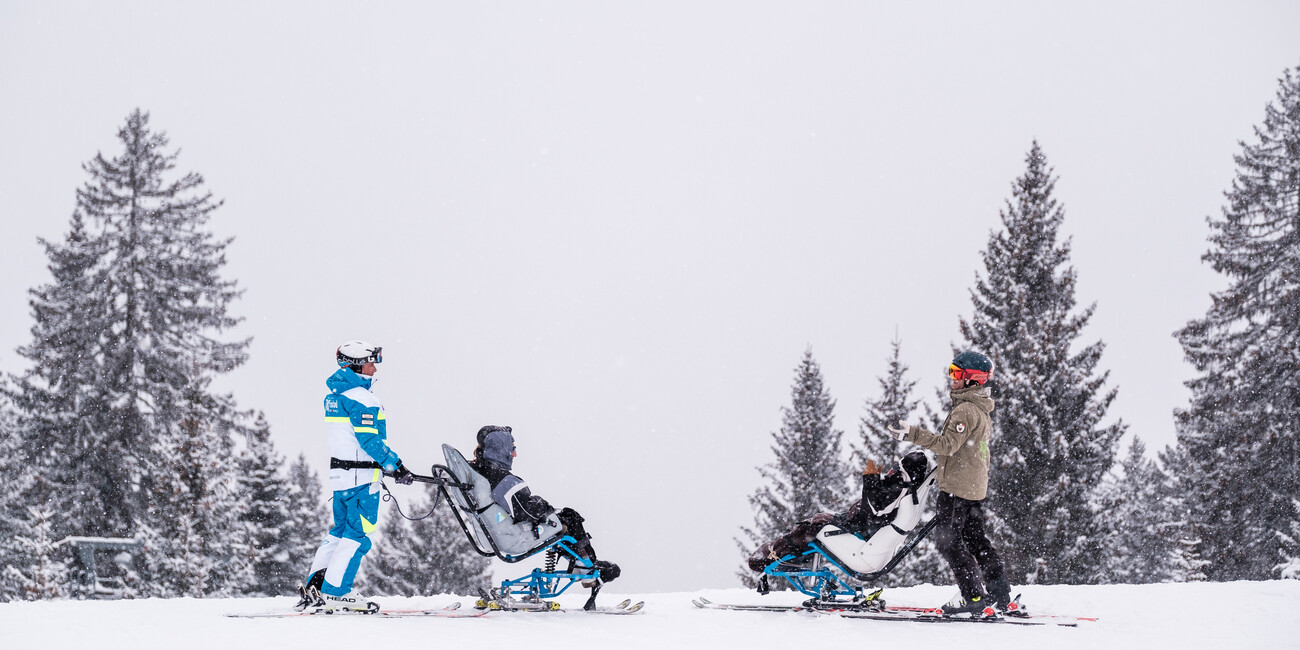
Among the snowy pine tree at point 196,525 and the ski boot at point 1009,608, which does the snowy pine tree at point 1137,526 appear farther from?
the snowy pine tree at point 196,525

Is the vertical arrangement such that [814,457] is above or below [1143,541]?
above

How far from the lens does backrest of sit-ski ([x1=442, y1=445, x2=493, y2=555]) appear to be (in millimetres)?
7523

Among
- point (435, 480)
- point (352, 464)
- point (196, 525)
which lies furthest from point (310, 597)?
point (196, 525)

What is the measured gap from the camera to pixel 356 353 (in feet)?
24.3

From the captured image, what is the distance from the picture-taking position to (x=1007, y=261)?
78.5 feet

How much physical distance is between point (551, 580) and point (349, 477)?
197 cm

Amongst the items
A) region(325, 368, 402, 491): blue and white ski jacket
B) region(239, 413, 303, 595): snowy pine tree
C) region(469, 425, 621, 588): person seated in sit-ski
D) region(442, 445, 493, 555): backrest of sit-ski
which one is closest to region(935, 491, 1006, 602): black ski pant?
region(469, 425, 621, 588): person seated in sit-ski

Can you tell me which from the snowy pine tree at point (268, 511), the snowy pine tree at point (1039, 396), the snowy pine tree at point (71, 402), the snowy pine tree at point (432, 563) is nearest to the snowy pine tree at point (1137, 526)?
the snowy pine tree at point (1039, 396)

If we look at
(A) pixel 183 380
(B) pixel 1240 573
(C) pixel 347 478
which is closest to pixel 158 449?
(A) pixel 183 380

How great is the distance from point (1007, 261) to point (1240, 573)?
369 inches

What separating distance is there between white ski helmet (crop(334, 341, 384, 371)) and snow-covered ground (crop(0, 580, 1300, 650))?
80.3 inches

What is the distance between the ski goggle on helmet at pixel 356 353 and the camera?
7.39 m

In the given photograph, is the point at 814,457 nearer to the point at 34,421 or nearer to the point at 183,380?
the point at 183,380

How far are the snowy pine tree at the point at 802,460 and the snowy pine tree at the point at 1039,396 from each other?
6.93 metres
